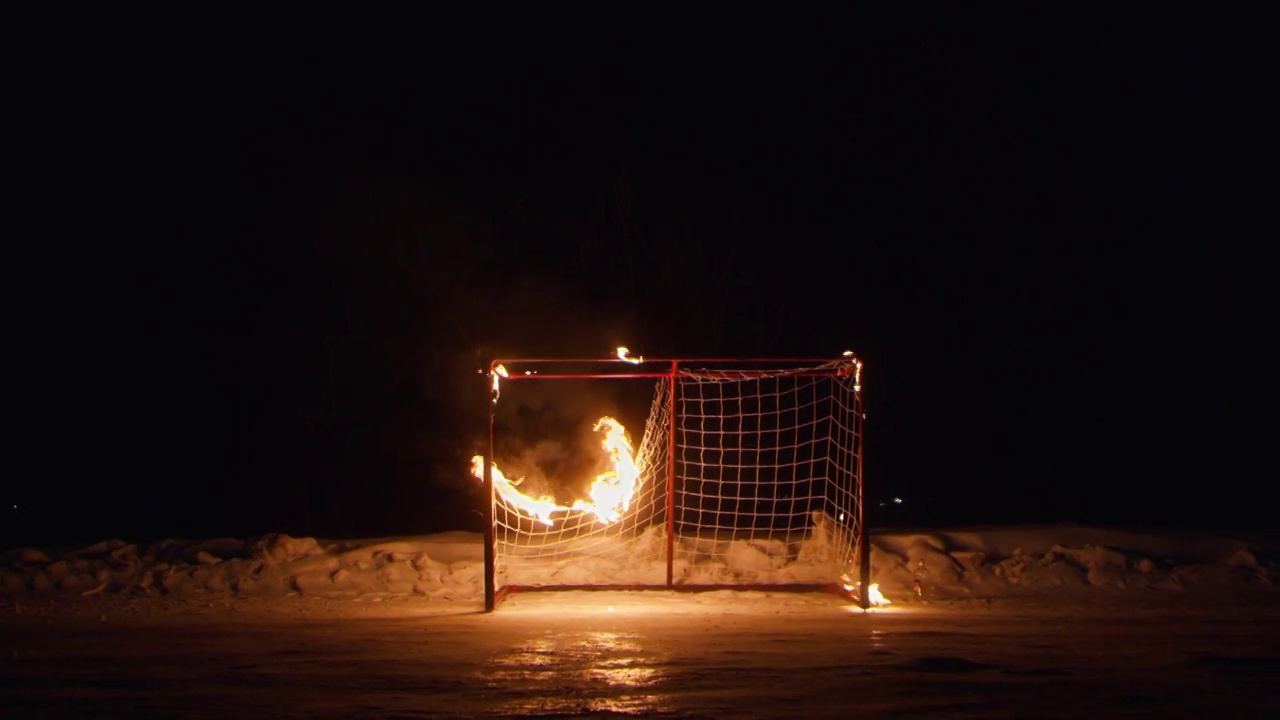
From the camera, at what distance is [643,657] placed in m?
8.64

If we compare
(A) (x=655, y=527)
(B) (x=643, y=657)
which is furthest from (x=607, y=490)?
(B) (x=643, y=657)

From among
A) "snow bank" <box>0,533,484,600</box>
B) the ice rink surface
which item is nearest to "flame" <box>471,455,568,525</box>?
"snow bank" <box>0,533,484,600</box>

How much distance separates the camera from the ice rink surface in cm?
724

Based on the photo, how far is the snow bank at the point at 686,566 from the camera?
12.1 meters

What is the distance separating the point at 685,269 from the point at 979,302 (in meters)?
6.22

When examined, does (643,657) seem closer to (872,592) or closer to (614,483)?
(872,592)

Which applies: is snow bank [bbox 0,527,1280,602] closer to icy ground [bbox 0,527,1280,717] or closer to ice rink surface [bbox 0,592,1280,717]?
icy ground [bbox 0,527,1280,717]

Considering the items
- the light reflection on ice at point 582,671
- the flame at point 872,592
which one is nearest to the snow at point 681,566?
the flame at point 872,592

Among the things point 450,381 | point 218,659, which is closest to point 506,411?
point 450,381

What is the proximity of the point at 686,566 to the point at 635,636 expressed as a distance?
3399mm

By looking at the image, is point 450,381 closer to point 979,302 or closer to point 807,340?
point 807,340

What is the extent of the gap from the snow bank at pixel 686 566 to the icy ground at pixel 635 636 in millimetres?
38

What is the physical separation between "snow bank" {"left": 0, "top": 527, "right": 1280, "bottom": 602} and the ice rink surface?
1.81 ft

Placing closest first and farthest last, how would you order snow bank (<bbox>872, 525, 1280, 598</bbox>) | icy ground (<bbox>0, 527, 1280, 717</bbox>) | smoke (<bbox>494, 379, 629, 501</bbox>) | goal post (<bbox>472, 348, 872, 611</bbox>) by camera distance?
icy ground (<bbox>0, 527, 1280, 717</bbox>), goal post (<bbox>472, 348, 872, 611</bbox>), snow bank (<bbox>872, 525, 1280, 598</bbox>), smoke (<bbox>494, 379, 629, 501</bbox>)
